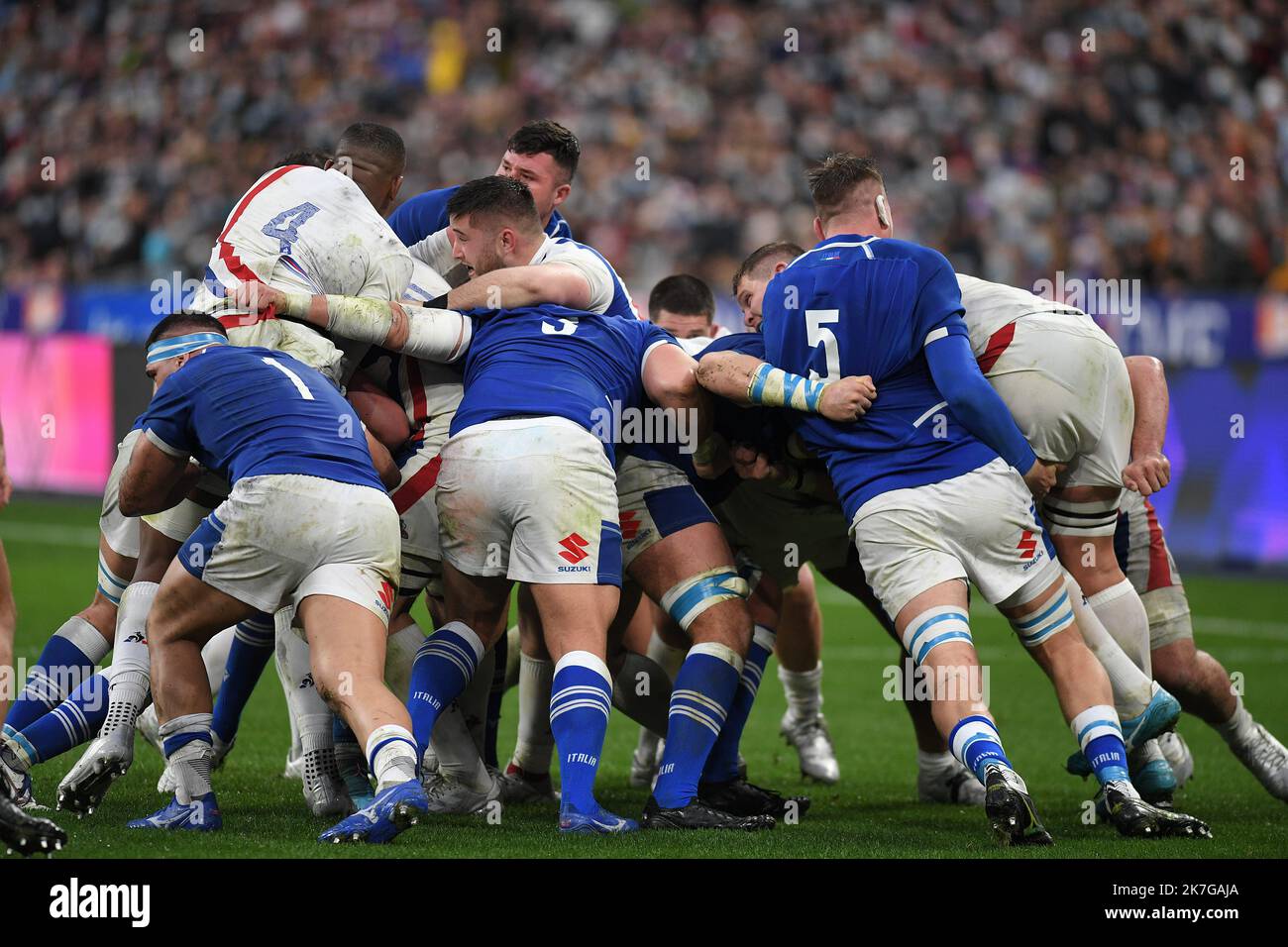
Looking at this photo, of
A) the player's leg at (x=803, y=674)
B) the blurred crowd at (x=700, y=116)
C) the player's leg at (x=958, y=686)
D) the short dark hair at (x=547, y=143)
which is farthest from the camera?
the blurred crowd at (x=700, y=116)

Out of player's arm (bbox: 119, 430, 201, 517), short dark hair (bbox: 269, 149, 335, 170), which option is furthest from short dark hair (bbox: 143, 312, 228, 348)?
short dark hair (bbox: 269, 149, 335, 170)

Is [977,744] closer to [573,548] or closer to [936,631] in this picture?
[936,631]

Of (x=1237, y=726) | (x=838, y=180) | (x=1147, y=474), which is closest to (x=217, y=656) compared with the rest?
(x=838, y=180)

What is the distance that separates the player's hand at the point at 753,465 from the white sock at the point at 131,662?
7.87 feet

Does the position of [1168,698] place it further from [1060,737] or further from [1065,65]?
[1065,65]

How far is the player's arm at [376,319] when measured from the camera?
20.3 feet

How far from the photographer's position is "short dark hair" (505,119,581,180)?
24.7ft

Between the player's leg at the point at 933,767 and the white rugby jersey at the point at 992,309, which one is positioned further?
the player's leg at the point at 933,767

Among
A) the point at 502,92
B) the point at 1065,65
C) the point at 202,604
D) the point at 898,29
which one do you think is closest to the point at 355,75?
the point at 502,92

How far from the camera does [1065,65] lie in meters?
21.8

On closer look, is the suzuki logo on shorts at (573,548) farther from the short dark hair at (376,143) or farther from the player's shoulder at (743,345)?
the short dark hair at (376,143)

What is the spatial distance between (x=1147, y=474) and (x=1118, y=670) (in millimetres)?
803

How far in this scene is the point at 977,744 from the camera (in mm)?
5484

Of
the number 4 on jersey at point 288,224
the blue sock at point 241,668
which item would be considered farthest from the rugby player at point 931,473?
the blue sock at point 241,668
